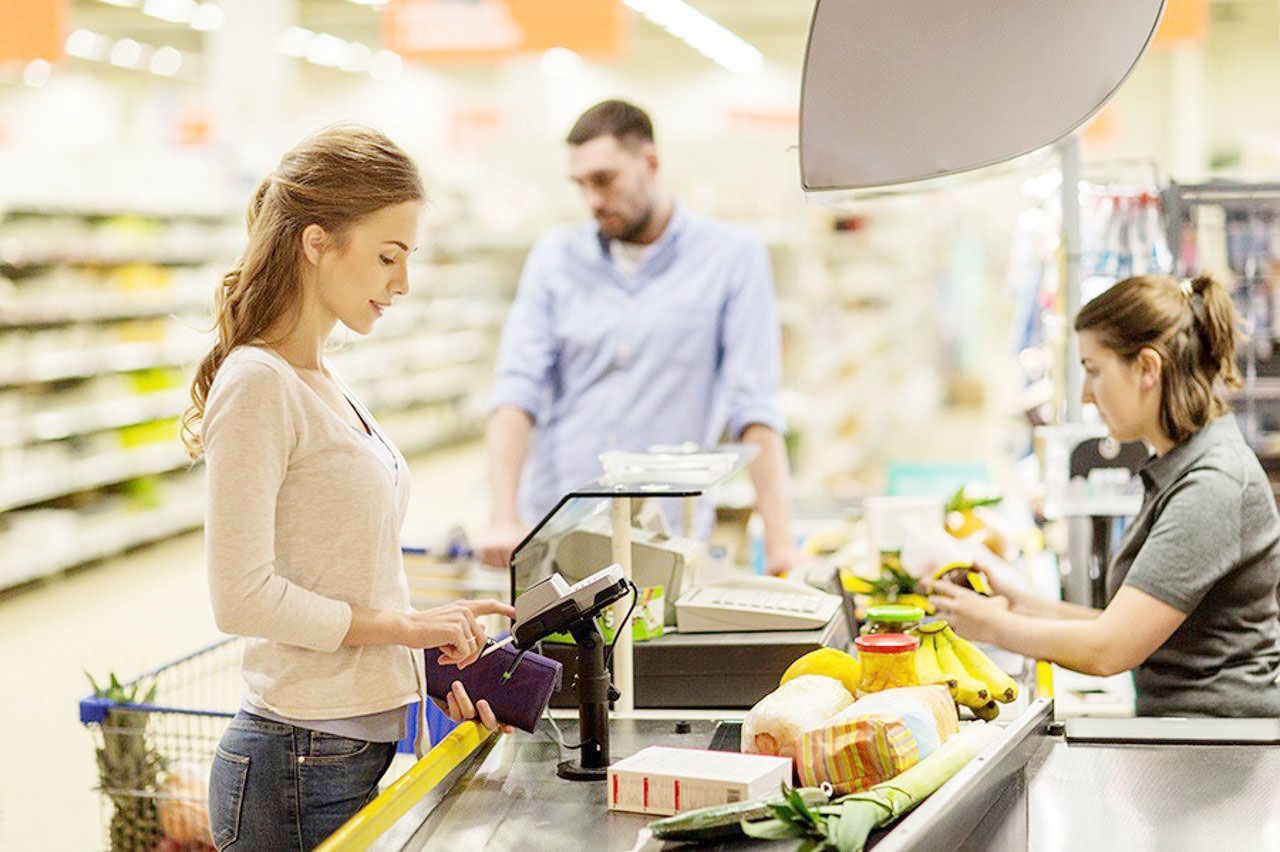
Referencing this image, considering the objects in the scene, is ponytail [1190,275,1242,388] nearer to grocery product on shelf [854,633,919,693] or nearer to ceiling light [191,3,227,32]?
grocery product on shelf [854,633,919,693]

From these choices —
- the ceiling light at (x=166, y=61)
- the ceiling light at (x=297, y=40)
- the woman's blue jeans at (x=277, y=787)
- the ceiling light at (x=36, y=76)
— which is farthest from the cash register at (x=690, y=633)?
the ceiling light at (x=166, y=61)

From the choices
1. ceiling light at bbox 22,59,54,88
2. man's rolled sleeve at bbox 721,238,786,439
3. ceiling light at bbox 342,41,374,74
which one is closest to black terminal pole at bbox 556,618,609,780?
man's rolled sleeve at bbox 721,238,786,439

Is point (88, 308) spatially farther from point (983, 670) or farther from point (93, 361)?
point (983, 670)

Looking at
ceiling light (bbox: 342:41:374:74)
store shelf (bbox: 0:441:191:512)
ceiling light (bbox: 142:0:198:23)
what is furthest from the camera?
ceiling light (bbox: 342:41:374:74)

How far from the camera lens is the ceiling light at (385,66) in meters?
19.4

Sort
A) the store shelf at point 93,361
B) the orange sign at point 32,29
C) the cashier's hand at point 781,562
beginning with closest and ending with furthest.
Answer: the cashier's hand at point 781,562
the orange sign at point 32,29
the store shelf at point 93,361

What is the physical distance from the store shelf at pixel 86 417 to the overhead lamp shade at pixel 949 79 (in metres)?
6.85

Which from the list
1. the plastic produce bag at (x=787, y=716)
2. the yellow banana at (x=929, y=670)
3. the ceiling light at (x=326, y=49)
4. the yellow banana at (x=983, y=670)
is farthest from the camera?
the ceiling light at (x=326, y=49)

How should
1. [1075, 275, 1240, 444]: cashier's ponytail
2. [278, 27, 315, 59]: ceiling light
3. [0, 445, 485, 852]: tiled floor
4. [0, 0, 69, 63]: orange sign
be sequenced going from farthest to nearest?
[278, 27, 315, 59]: ceiling light → [0, 0, 69, 63]: orange sign → [0, 445, 485, 852]: tiled floor → [1075, 275, 1240, 444]: cashier's ponytail

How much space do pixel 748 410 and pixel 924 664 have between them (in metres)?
1.68

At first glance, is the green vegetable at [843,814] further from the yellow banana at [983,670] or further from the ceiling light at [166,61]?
the ceiling light at [166,61]

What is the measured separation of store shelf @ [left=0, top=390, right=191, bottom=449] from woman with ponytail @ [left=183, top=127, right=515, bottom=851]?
262 inches

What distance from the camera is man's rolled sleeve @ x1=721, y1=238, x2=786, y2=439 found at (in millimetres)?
3959

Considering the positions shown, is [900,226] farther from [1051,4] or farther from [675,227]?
[1051,4]
